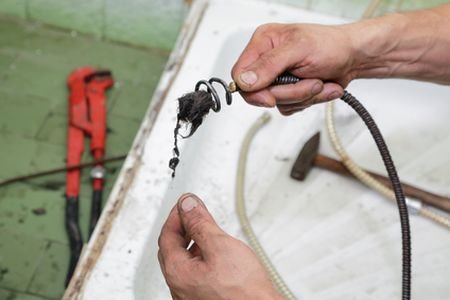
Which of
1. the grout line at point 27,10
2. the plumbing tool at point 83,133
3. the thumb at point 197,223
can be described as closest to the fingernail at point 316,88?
the thumb at point 197,223

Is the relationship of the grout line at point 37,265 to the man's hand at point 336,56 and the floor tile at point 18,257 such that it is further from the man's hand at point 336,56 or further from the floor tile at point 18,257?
the man's hand at point 336,56

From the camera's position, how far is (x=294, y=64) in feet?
2.99

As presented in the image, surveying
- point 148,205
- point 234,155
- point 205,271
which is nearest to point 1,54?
point 234,155

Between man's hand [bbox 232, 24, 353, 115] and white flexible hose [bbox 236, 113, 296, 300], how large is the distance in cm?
32

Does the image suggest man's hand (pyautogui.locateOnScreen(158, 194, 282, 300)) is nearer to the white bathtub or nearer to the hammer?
the white bathtub

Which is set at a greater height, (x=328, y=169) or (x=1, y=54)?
(x=1, y=54)

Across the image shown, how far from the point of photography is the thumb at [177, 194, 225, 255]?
2.49 feet

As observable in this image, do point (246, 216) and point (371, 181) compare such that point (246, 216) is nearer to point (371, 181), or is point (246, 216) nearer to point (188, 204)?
point (371, 181)

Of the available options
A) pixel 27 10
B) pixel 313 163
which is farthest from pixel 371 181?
pixel 27 10

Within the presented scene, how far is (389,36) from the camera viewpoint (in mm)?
1031

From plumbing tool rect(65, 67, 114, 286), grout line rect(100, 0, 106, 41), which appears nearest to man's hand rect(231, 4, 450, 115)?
plumbing tool rect(65, 67, 114, 286)

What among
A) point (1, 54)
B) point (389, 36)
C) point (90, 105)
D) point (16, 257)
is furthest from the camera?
point (1, 54)

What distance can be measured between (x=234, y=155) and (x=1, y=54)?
837 millimetres

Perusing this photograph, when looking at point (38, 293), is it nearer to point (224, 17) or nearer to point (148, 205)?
point (148, 205)
